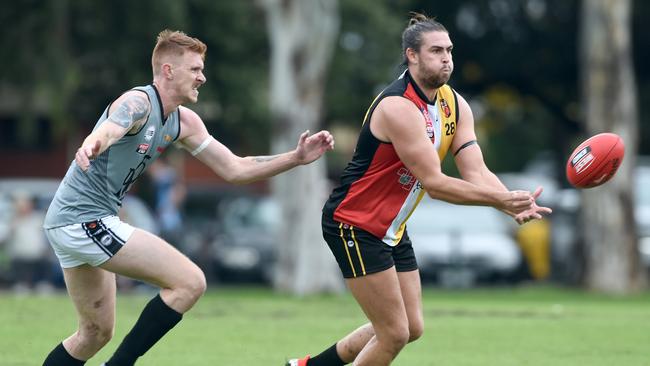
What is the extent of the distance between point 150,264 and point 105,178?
0.61 metres

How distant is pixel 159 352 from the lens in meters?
10.8

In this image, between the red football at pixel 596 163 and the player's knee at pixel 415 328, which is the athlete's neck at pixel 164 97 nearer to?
the player's knee at pixel 415 328

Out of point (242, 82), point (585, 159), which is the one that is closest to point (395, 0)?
point (242, 82)

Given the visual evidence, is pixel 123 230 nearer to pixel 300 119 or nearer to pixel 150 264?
pixel 150 264

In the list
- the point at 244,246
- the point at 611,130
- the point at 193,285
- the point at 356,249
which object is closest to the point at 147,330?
the point at 193,285

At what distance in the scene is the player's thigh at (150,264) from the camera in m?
7.89

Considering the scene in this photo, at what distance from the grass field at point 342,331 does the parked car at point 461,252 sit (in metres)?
5.18

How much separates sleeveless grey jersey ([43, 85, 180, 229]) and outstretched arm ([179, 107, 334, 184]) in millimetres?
424

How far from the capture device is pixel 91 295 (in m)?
8.09

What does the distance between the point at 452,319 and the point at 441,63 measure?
22.7ft

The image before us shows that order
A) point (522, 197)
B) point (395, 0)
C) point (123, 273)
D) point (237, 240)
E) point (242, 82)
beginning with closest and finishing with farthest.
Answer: point (522, 197) < point (123, 273) < point (237, 240) < point (242, 82) < point (395, 0)

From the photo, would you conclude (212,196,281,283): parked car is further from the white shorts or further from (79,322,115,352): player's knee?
the white shorts

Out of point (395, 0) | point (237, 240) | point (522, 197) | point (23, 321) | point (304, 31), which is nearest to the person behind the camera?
point (522, 197)

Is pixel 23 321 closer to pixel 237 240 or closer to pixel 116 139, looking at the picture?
pixel 116 139
